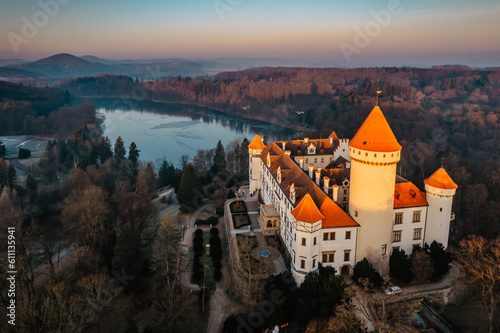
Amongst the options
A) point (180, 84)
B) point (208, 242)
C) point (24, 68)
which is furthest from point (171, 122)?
point (24, 68)

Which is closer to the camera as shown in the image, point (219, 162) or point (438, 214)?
point (438, 214)

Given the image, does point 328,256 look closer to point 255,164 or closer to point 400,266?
point 400,266

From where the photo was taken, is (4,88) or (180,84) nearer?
(4,88)

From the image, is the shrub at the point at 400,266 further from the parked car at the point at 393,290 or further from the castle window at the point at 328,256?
the castle window at the point at 328,256

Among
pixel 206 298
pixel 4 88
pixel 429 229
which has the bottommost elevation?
pixel 206 298

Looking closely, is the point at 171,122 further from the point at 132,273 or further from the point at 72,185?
the point at 132,273

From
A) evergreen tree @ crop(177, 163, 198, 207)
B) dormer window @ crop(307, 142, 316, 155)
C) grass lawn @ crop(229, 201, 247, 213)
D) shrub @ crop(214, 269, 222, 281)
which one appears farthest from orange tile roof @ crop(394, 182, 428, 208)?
evergreen tree @ crop(177, 163, 198, 207)

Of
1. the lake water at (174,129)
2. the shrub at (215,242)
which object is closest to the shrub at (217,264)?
the shrub at (215,242)

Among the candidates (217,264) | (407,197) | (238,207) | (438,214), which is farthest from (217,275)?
(438,214)
